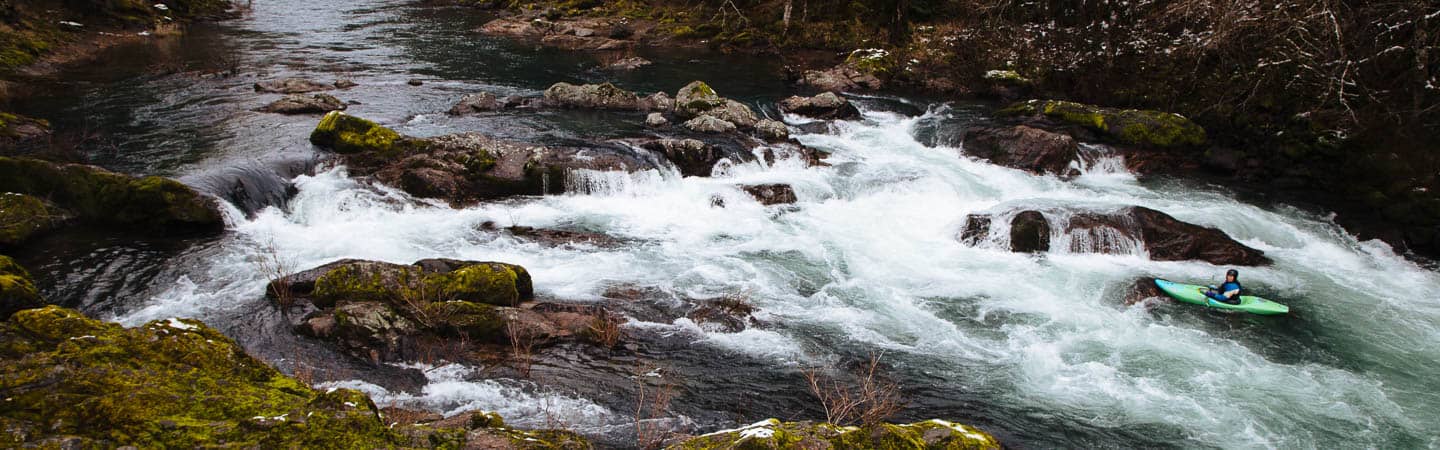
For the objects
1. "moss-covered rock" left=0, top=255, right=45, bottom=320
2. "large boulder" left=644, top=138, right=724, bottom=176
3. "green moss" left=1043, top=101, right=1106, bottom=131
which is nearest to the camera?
"moss-covered rock" left=0, top=255, right=45, bottom=320

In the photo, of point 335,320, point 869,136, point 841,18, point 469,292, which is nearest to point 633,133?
point 869,136

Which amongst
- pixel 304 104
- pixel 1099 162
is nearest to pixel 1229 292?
pixel 1099 162

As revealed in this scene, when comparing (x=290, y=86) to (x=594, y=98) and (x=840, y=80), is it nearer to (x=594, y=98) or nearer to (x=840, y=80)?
(x=594, y=98)

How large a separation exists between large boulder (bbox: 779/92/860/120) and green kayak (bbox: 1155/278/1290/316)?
10556 millimetres

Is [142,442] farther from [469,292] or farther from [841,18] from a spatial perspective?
[841,18]

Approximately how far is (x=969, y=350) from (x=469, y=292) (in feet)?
19.2

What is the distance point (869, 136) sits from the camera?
18719 millimetres

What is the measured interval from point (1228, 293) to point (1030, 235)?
287cm

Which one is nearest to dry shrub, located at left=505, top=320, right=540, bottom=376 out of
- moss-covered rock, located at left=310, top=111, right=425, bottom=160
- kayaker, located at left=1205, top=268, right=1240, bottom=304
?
moss-covered rock, located at left=310, top=111, right=425, bottom=160

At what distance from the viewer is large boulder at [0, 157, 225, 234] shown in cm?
1027

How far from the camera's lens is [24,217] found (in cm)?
967

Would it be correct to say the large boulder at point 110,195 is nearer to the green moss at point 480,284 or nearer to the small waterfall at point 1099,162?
the green moss at point 480,284

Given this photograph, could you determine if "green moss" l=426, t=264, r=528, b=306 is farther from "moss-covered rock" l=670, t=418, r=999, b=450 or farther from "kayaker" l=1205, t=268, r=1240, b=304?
"kayaker" l=1205, t=268, r=1240, b=304

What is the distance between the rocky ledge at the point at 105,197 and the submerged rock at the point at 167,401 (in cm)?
722
